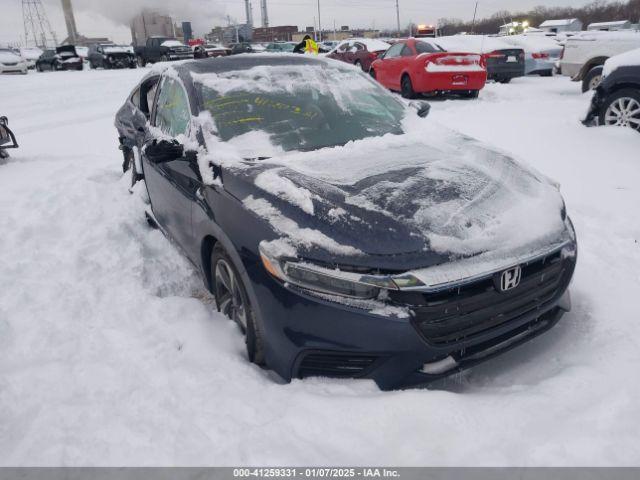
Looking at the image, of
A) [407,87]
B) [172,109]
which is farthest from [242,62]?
[407,87]

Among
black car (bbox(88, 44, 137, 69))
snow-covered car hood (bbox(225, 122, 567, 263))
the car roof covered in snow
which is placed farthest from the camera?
black car (bbox(88, 44, 137, 69))

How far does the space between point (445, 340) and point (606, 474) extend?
2.39 feet

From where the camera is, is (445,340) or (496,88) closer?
(445,340)

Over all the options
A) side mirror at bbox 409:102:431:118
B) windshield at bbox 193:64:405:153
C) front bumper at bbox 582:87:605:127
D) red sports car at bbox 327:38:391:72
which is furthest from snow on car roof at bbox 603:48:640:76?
red sports car at bbox 327:38:391:72

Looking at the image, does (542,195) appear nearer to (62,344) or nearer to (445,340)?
(445,340)

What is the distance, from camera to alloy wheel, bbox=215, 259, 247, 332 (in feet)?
8.39

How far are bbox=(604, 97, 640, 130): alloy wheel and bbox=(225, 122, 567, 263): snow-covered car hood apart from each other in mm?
4469

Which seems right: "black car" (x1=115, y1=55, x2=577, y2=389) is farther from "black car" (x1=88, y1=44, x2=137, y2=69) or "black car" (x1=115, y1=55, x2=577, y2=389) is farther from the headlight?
"black car" (x1=88, y1=44, x2=137, y2=69)

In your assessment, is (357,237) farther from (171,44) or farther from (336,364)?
(171,44)

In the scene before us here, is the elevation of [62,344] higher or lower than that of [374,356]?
lower

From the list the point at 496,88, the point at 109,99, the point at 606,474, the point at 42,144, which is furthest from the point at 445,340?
the point at 109,99

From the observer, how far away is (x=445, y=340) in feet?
6.79

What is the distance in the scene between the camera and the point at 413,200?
234 cm

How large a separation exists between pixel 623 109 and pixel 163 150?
616cm
